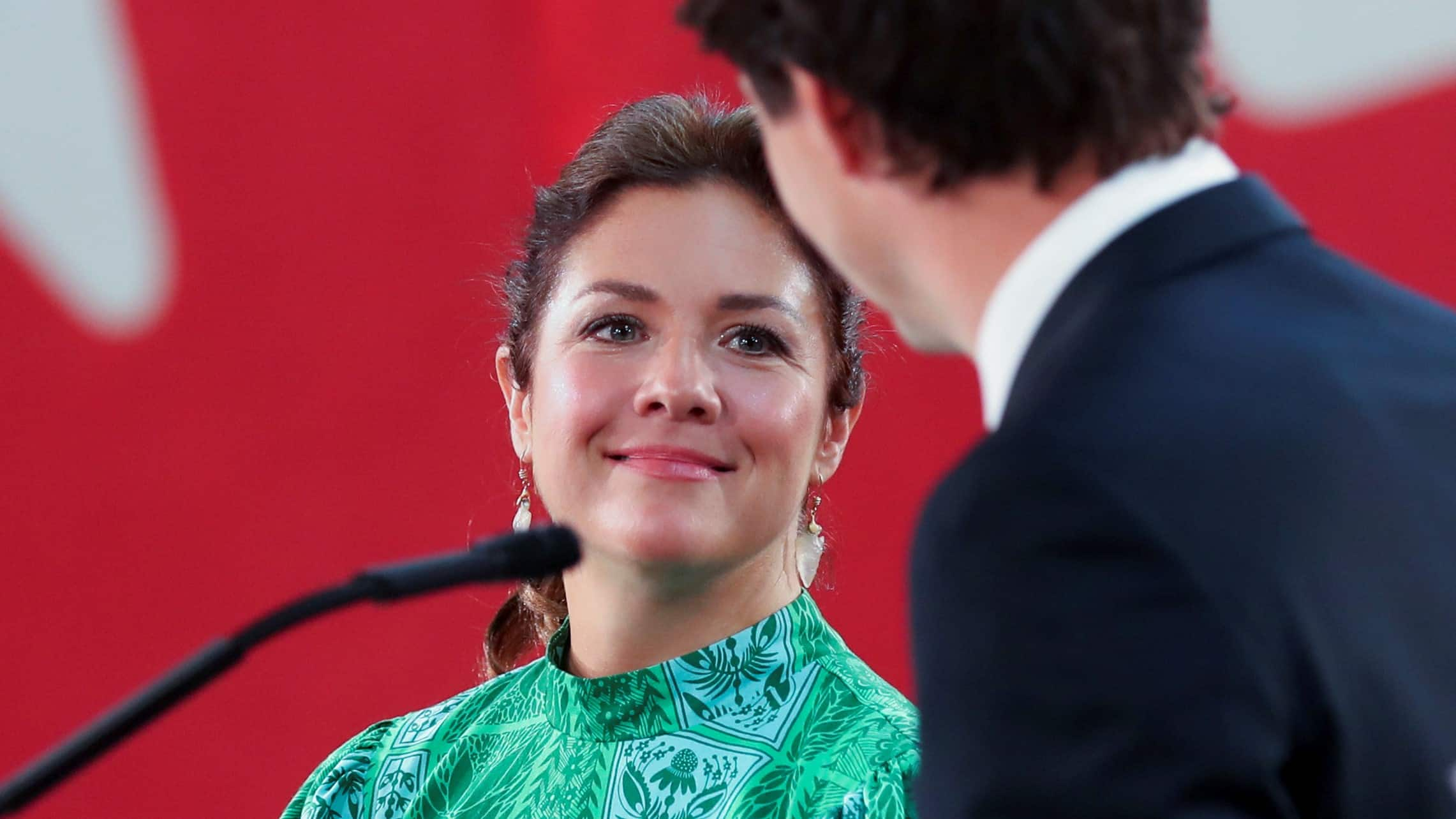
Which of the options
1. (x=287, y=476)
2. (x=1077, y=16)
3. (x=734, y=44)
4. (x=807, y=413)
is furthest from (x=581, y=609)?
(x=287, y=476)

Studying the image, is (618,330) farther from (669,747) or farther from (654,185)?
(669,747)

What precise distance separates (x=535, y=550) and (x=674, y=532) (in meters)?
0.64

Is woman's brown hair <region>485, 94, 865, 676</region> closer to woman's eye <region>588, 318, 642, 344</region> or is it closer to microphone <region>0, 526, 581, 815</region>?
woman's eye <region>588, 318, 642, 344</region>

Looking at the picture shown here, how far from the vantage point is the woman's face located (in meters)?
1.61

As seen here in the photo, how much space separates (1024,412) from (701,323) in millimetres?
869

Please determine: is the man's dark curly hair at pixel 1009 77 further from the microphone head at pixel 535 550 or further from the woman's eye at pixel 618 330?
the woman's eye at pixel 618 330

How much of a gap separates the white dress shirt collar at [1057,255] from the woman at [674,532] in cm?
72

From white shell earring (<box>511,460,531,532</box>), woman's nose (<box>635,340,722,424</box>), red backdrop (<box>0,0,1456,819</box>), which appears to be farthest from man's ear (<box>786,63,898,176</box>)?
red backdrop (<box>0,0,1456,819</box>)

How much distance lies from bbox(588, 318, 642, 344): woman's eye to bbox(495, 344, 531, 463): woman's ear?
145mm

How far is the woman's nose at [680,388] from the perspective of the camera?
5.28ft

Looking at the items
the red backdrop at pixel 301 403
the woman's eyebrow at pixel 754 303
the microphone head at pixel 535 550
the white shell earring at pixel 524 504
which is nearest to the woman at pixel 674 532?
the woman's eyebrow at pixel 754 303

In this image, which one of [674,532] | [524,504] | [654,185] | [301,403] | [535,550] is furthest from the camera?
[301,403]

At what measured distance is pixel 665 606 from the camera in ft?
5.42

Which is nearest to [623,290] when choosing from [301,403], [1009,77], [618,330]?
[618,330]
